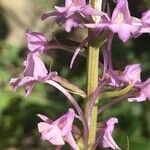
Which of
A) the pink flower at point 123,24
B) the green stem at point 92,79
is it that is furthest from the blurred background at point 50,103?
the pink flower at point 123,24

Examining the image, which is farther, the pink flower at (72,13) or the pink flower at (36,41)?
the pink flower at (36,41)

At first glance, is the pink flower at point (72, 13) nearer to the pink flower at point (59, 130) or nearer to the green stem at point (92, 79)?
the green stem at point (92, 79)

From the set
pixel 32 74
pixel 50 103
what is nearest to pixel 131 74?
pixel 32 74

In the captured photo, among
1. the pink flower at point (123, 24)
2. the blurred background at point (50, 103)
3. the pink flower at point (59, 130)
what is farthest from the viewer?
the blurred background at point (50, 103)

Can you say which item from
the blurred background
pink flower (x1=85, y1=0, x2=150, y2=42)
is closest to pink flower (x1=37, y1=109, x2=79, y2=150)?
pink flower (x1=85, y1=0, x2=150, y2=42)

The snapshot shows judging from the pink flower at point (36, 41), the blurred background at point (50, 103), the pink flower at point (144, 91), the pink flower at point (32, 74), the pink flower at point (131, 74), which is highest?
the pink flower at point (36, 41)

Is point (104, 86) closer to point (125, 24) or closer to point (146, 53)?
point (125, 24)

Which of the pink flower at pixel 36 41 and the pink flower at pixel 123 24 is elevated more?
the pink flower at pixel 123 24

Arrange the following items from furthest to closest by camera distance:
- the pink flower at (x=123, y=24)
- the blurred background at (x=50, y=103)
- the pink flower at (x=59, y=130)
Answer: the blurred background at (x=50, y=103) < the pink flower at (x=59, y=130) < the pink flower at (x=123, y=24)
